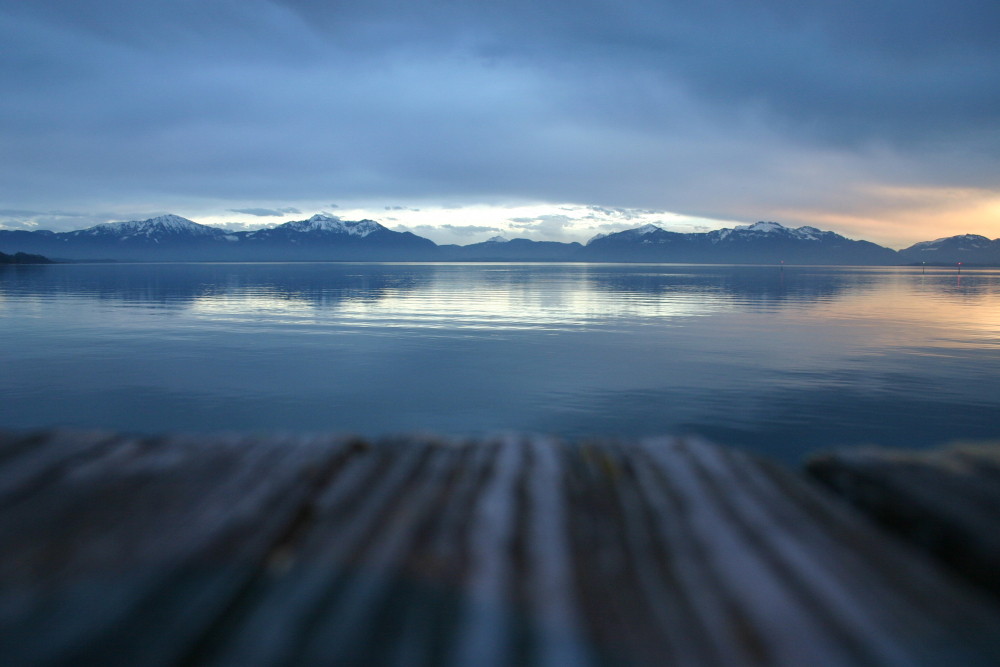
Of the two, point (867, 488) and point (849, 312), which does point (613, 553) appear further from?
point (849, 312)

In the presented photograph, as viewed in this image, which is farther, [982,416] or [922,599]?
[982,416]

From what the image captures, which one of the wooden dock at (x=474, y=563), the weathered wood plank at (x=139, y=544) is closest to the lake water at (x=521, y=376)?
the wooden dock at (x=474, y=563)

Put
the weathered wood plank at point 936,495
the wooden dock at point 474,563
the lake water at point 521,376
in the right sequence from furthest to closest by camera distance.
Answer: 1. the lake water at point 521,376
2. the weathered wood plank at point 936,495
3. the wooden dock at point 474,563

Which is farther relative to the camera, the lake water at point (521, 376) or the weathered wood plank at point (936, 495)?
the lake water at point (521, 376)

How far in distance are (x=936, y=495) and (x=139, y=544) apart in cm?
409

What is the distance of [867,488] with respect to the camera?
3465 mm

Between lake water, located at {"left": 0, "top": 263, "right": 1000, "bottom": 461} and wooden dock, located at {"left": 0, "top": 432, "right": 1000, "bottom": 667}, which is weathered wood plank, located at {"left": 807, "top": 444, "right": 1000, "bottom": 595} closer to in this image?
wooden dock, located at {"left": 0, "top": 432, "right": 1000, "bottom": 667}

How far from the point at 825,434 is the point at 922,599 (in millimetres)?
9385

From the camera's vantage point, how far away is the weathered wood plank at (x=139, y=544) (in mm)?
2254

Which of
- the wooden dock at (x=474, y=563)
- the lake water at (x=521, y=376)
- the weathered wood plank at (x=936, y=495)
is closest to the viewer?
the wooden dock at (x=474, y=563)

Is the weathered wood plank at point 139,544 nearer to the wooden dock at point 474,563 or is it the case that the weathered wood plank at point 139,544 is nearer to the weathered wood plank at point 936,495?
the wooden dock at point 474,563

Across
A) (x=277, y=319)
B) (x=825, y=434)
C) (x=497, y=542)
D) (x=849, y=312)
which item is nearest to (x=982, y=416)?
(x=825, y=434)

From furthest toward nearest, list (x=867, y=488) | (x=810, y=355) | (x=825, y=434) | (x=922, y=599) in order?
(x=810, y=355)
(x=825, y=434)
(x=867, y=488)
(x=922, y=599)

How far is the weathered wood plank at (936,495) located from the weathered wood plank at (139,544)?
3237 millimetres
